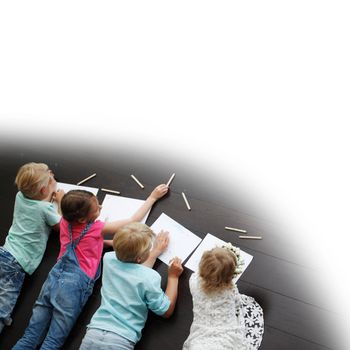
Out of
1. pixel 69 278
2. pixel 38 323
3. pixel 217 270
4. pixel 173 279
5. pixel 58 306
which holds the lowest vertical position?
pixel 38 323

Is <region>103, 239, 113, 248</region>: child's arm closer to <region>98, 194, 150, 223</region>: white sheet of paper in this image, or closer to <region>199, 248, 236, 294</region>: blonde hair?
<region>98, 194, 150, 223</region>: white sheet of paper

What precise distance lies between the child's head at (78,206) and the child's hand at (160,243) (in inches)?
12.6

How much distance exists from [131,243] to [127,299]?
8.8 inches

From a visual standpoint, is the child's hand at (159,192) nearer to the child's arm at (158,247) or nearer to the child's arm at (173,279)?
the child's arm at (158,247)

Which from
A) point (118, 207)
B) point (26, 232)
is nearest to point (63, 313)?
point (26, 232)

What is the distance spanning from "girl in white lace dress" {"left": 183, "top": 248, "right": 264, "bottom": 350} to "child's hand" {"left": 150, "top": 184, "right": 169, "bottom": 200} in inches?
19.7

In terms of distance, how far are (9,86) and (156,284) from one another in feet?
5.06

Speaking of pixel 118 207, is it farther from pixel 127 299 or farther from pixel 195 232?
pixel 127 299

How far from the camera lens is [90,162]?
2189 mm

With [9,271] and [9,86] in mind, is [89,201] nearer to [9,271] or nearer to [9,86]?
[9,271]

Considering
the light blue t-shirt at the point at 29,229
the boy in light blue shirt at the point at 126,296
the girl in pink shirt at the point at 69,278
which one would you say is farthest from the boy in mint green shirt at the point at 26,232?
the boy in light blue shirt at the point at 126,296

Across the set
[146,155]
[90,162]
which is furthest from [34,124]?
[146,155]

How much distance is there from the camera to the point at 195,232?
189 cm

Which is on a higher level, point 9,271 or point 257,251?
point 257,251
